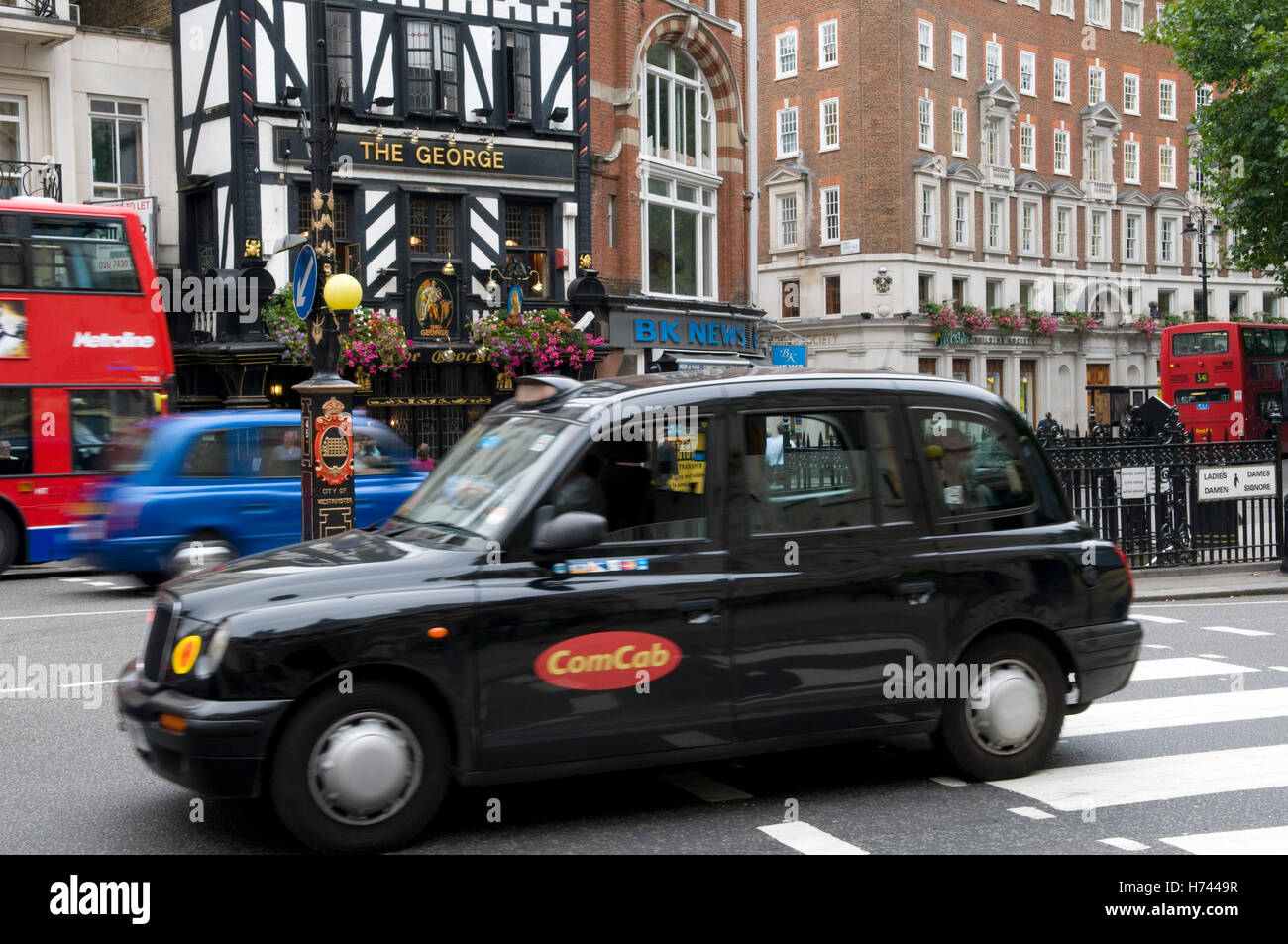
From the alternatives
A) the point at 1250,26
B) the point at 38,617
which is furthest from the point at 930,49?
the point at 38,617

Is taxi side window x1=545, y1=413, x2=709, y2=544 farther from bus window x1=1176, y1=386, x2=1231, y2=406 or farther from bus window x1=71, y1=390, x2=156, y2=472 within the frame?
bus window x1=1176, y1=386, x2=1231, y2=406

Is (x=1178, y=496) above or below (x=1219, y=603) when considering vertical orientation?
above

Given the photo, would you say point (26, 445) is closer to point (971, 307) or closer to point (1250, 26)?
point (1250, 26)

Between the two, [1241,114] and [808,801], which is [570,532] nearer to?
[808,801]

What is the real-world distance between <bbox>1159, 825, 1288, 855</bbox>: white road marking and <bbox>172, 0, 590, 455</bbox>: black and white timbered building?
22188mm

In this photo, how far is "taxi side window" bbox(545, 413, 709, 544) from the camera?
5.58m

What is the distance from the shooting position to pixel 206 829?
5547 millimetres

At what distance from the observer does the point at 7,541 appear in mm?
16359

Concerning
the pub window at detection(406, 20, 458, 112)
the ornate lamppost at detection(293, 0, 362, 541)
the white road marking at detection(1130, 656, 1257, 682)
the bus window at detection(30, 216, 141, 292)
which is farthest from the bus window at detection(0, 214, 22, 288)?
the white road marking at detection(1130, 656, 1257, 682)

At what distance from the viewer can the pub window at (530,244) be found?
30.0 meters

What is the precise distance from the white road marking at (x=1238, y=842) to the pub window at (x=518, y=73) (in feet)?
87.3

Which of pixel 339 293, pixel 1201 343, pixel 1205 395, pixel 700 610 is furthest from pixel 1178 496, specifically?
pixel 1201 343

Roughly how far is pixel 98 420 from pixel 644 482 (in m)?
13.3

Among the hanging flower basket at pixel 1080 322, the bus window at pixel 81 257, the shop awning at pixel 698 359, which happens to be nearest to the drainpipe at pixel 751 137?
the shop awning at pixel 698 359
